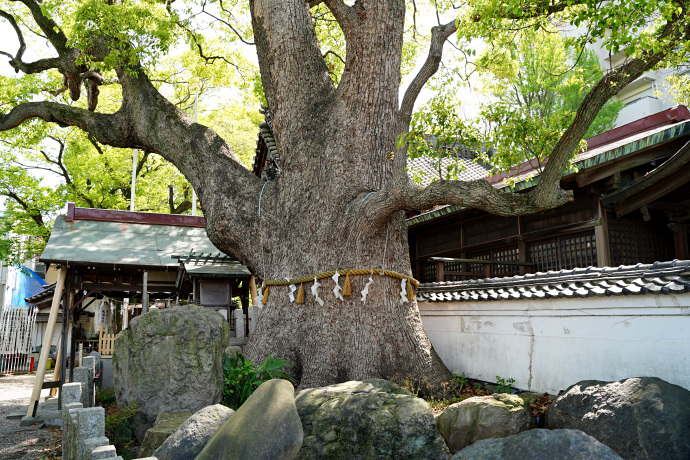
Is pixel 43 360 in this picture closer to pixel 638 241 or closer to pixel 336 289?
pixel 336 289

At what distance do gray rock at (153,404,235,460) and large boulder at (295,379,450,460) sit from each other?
2.86 feet

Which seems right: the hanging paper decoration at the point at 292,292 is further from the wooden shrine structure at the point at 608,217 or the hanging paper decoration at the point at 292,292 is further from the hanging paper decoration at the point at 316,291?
the wooden shrine structure at the point at 608,217

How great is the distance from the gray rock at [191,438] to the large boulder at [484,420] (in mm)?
2444

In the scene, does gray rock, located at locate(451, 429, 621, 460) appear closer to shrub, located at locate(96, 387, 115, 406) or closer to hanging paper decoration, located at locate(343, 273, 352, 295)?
hanging paper decoration, located at locate(343, 273, 352, 295)

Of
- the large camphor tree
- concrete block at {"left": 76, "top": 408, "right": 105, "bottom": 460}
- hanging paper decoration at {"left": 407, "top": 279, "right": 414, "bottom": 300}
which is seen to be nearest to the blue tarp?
the large camphor tree

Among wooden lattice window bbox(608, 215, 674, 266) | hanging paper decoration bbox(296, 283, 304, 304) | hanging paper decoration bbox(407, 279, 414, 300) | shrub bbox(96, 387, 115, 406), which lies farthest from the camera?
wooden lattice window bbox(608, 215, 674, 266)

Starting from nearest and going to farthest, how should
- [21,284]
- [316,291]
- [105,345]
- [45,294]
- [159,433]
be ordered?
1. [159,433]
2. [316,291]
3. [105,345]
4. [45,294]
5. [21,284]

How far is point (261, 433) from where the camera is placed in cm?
419

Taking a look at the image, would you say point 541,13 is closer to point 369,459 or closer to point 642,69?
point 642,69

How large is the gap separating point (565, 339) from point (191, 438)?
4696 millimetres

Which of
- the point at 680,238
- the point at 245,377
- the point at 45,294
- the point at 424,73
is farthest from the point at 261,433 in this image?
the point at 45,294

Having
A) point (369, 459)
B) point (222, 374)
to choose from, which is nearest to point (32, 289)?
point (222, 374)

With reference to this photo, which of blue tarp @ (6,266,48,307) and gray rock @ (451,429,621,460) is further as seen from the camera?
blue tarp @ (6,266,48,307)

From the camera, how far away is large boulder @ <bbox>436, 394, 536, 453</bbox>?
5.42 metres
